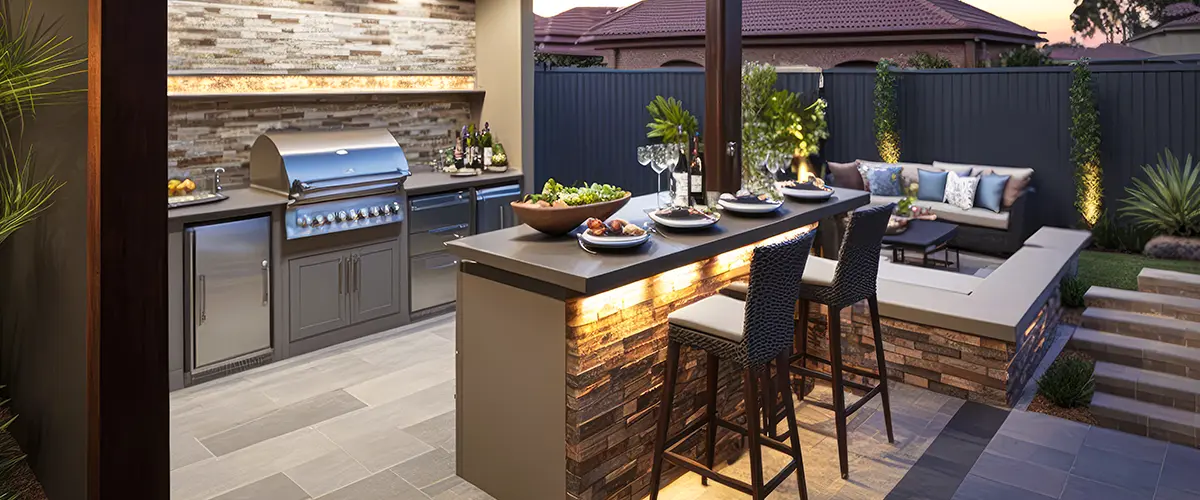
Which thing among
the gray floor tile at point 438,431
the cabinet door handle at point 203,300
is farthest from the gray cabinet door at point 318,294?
the gray floor tile at point 438,431

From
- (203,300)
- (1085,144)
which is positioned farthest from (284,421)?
(1085,144)

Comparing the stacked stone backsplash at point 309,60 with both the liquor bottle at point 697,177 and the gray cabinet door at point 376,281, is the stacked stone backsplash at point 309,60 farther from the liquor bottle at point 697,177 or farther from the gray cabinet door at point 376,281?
the liquor bottle at point 697,177

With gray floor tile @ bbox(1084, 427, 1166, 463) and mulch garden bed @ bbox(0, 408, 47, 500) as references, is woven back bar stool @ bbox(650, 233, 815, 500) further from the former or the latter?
mulch garden bed @ bbox(0, 408, 47, 500)

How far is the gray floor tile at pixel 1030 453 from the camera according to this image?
13.0ft

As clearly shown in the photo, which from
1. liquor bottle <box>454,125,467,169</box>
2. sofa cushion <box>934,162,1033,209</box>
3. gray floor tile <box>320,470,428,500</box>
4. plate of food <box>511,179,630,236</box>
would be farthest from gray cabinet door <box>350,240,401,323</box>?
sofa cushion <box>934,162,1033,209</box>

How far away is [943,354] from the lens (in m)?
4.88

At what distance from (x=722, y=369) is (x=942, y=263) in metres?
5.19

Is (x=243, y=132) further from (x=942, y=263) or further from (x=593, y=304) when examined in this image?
(x=942, y=263)

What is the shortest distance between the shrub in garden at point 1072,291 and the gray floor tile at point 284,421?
5216 millimetres

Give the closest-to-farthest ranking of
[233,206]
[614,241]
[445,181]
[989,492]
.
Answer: [614,241], [989,492], [233,206], [445,181]

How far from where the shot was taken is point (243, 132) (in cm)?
591

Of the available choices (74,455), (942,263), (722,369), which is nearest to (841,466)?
(722,369)

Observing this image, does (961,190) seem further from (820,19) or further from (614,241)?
(820,19)

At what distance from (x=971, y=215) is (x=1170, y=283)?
285 cm
